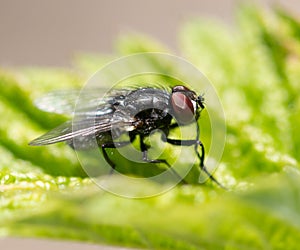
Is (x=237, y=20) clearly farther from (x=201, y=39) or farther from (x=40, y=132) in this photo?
(x=40, y=132)

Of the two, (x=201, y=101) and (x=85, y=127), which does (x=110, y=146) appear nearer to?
(x=85, y=127)

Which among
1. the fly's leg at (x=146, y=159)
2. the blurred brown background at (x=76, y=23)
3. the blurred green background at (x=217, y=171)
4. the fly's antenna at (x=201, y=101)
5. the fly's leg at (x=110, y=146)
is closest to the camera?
the blurred green background at (x=217, y=171)

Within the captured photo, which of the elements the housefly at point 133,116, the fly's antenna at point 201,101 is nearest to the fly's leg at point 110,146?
the housefly at point 133,116

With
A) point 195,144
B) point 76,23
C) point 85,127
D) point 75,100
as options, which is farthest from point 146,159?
point 76,23

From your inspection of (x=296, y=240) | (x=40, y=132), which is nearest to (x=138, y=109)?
(x=40, y=132)

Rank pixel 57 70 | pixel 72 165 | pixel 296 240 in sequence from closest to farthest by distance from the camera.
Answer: pixel 296 240, pixel 72 165, pixel 57 70

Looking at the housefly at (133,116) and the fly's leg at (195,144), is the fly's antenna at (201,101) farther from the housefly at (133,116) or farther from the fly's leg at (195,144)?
the fly's leg at (195,144)

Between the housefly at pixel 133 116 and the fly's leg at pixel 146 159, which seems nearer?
the fly's leg at pixel 146 159
